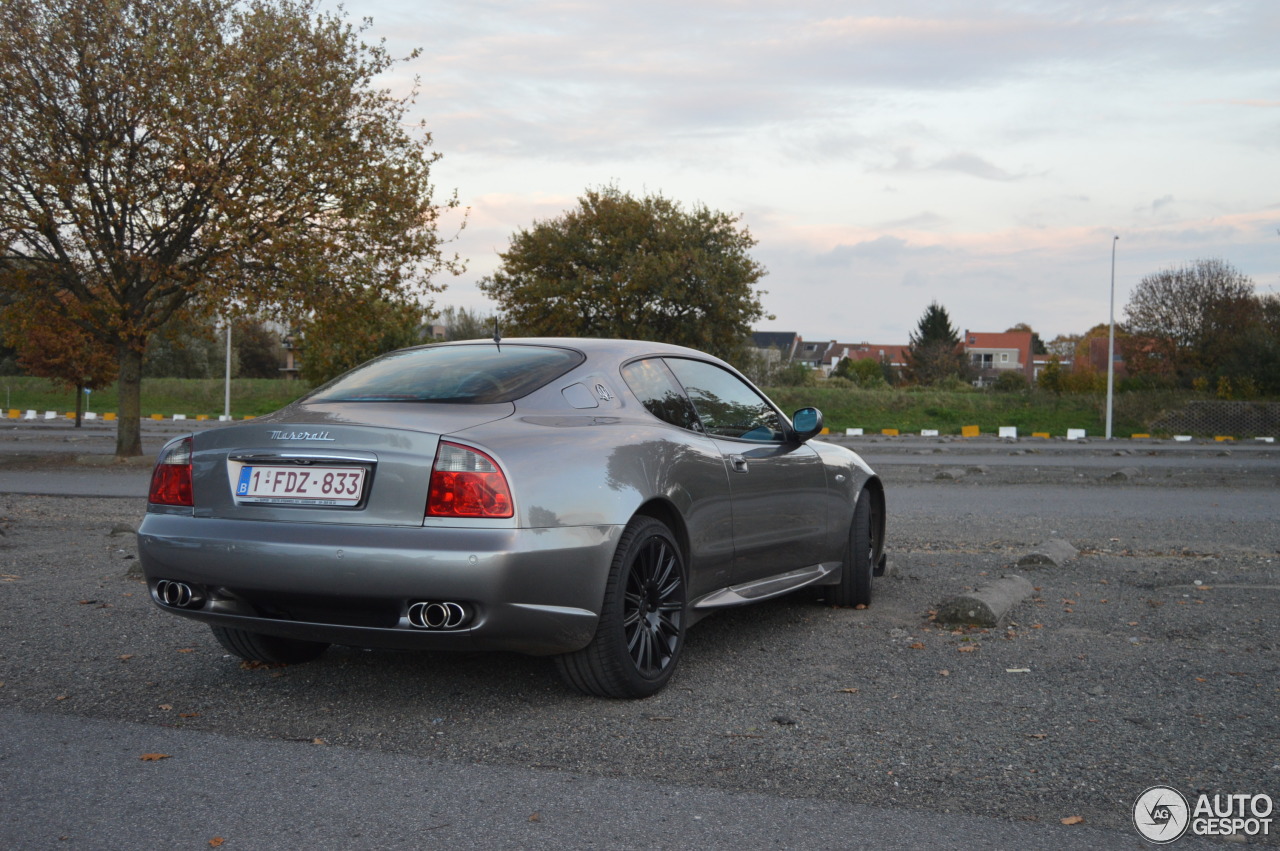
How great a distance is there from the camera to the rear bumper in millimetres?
3936

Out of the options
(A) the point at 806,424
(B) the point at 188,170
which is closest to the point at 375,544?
(A) the point at 806,424

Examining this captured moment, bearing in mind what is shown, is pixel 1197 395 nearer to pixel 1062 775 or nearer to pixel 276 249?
pixel 276 249

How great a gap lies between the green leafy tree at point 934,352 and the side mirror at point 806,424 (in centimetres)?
6053

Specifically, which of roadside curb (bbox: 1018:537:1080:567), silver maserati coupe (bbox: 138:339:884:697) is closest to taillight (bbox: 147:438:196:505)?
silver maserati coupe (bbox: 138:339:884:697)

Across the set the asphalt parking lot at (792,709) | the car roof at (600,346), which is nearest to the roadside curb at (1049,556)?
the asphalt parking lot at (792,709)

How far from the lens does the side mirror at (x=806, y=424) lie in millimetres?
5968

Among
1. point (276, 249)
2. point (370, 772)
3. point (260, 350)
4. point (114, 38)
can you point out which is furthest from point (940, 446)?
point (260, 350)

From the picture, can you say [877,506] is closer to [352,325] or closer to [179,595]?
[179,595]

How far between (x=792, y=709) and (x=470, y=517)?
58.4 inches

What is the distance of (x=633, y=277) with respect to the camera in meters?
40.4

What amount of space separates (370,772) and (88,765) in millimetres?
919

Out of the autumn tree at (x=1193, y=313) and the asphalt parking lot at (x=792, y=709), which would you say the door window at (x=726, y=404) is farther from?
the autumn tree at (x=1193, y=313)

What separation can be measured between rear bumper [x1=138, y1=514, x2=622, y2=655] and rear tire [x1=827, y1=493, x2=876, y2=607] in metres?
2.65

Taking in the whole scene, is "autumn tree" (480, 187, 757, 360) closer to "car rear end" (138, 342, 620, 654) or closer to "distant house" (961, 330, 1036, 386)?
"car rear end" (138, 342, 620, 654)
